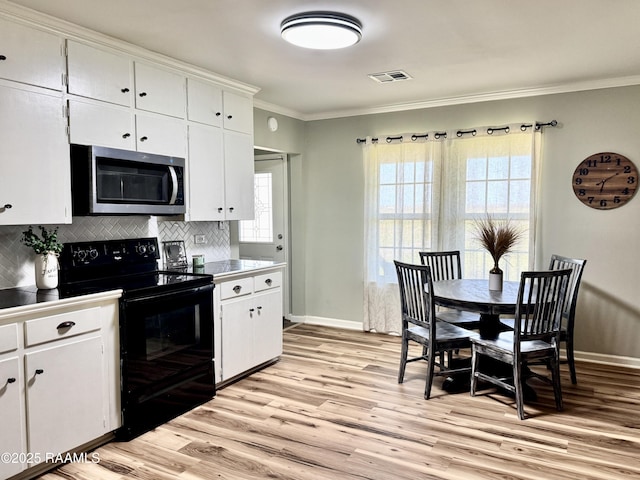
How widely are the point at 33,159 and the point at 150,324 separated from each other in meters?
1.16

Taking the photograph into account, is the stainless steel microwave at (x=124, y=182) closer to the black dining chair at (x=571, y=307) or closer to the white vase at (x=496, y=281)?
the white vase at (x=496, y=281)

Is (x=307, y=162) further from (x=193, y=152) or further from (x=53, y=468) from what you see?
(x=53, y=468)

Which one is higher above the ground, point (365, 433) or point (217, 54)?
point (217, 54)

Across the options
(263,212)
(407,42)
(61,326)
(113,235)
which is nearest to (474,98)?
(407,42)

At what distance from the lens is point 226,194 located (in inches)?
158

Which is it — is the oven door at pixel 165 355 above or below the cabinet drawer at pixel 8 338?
below

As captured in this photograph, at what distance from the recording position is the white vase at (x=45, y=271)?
2.75 metres

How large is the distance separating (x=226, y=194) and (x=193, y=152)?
19.3 inches

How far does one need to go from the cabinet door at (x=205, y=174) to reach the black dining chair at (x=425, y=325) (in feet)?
5.20

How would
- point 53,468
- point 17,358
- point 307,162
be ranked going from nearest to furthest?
point 17,358 → point 53,468 → point 307,162

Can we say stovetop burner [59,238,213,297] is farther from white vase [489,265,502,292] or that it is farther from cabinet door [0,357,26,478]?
white vase [489,265,502,292]

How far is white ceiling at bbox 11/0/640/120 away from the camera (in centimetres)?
261

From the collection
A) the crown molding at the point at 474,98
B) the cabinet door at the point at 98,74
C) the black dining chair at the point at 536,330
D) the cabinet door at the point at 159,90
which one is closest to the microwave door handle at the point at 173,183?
the cabinet door at the point at 159,90

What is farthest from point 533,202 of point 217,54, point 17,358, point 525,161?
point 17,358
